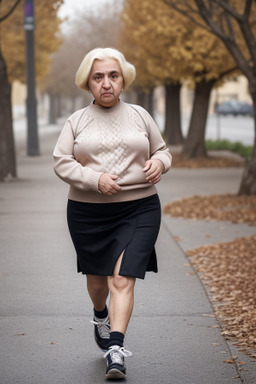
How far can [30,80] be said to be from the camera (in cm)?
2516

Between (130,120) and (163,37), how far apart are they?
18339 millimetres

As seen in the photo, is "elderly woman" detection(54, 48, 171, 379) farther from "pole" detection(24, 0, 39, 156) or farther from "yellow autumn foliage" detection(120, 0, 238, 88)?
"pole" detection(24, 0, 39, 156)

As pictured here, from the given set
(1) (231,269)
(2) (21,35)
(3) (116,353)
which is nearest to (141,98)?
(2) (21,35)

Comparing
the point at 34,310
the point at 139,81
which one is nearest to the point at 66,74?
the point at 139,81

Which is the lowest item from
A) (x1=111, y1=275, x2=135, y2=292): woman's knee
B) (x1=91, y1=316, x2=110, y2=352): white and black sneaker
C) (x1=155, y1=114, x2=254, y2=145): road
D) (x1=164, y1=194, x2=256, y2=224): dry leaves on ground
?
(x1=155, y1=114, x2=254, y2=145): road

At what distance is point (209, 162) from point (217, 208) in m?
10.7

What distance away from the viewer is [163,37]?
22.7 metres

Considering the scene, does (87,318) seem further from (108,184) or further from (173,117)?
(173,117)

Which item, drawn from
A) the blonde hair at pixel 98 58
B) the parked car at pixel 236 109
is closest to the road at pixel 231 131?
the parked car at pixel 236 109

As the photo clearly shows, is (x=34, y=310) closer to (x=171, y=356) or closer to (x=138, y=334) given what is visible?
(x=138, y=334)

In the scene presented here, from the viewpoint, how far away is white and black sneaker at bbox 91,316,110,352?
5.06 m

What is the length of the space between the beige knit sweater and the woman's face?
96 mm

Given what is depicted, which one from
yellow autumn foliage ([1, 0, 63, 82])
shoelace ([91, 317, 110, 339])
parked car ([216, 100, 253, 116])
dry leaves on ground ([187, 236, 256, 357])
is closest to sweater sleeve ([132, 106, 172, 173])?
shoelace ([91, 317, 110, 339])

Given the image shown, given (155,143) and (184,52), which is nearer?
(155,143)
